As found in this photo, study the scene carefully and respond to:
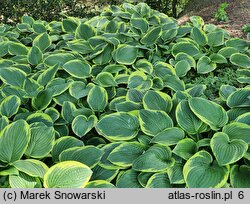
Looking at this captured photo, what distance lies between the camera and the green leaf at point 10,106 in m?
2.38

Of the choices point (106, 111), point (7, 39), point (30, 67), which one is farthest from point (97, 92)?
point (7, 39)

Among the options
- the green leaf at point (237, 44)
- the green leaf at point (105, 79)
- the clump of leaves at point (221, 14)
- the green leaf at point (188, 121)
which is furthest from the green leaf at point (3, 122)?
the clump of leaves at point (221, 14)

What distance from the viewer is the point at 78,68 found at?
9.49 feet

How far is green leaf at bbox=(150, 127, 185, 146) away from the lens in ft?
6.82

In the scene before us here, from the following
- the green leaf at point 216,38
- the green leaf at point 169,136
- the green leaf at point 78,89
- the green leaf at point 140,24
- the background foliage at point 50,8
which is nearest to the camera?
the green leaf at point 169,136

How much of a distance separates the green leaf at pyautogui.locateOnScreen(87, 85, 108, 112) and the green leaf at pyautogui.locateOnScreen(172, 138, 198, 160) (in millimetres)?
719

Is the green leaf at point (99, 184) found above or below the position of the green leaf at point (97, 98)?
below

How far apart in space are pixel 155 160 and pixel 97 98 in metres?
0.77

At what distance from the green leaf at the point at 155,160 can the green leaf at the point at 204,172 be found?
0.44ft

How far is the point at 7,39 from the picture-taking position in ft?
11.7

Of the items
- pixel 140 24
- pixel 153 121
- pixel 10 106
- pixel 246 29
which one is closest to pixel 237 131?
pixel 153 121

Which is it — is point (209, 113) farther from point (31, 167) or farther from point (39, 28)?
point (39, 28)

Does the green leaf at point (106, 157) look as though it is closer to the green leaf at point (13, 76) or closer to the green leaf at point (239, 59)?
the green leaf at point (13, 76)

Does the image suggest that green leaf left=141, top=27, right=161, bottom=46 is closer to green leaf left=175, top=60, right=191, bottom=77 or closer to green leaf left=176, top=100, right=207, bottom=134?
green leaf left=175, top=60, right=191, bottom=77
